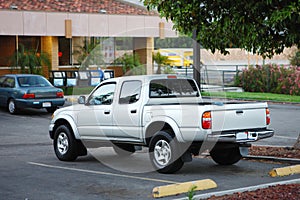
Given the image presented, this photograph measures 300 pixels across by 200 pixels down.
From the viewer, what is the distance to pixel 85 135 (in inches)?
537

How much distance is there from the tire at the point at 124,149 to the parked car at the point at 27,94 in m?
9.96

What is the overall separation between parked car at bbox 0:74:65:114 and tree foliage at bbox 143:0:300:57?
1096 cm

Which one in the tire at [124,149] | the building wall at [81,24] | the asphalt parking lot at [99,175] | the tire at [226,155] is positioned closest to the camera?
the asphalt parking lot at [99,175]

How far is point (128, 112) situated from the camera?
12727 mm

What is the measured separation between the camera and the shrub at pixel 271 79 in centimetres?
3441

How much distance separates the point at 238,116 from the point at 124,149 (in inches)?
133

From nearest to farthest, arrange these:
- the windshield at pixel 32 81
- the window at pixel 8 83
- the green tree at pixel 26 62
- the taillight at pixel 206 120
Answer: the taillight at pixel 206 120 → the windshield at pixel 32 81 → the window at pixel 8 83 → the green tree at pixel 26 62

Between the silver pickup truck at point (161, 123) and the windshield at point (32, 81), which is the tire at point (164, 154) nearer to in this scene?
the silver pickup truck at point (161, 123)

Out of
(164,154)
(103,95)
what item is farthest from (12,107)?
(164,154)

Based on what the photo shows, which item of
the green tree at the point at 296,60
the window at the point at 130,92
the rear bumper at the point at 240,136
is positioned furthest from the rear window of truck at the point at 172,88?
the green tree at the point at 296,60

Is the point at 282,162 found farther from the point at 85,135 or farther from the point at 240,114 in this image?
the point at 85,135

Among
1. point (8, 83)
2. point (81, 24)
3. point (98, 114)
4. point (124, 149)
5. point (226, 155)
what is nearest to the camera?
point (226, 155)

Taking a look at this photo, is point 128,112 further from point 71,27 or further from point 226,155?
point 71,27

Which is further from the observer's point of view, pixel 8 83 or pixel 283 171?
pixel 8 83
